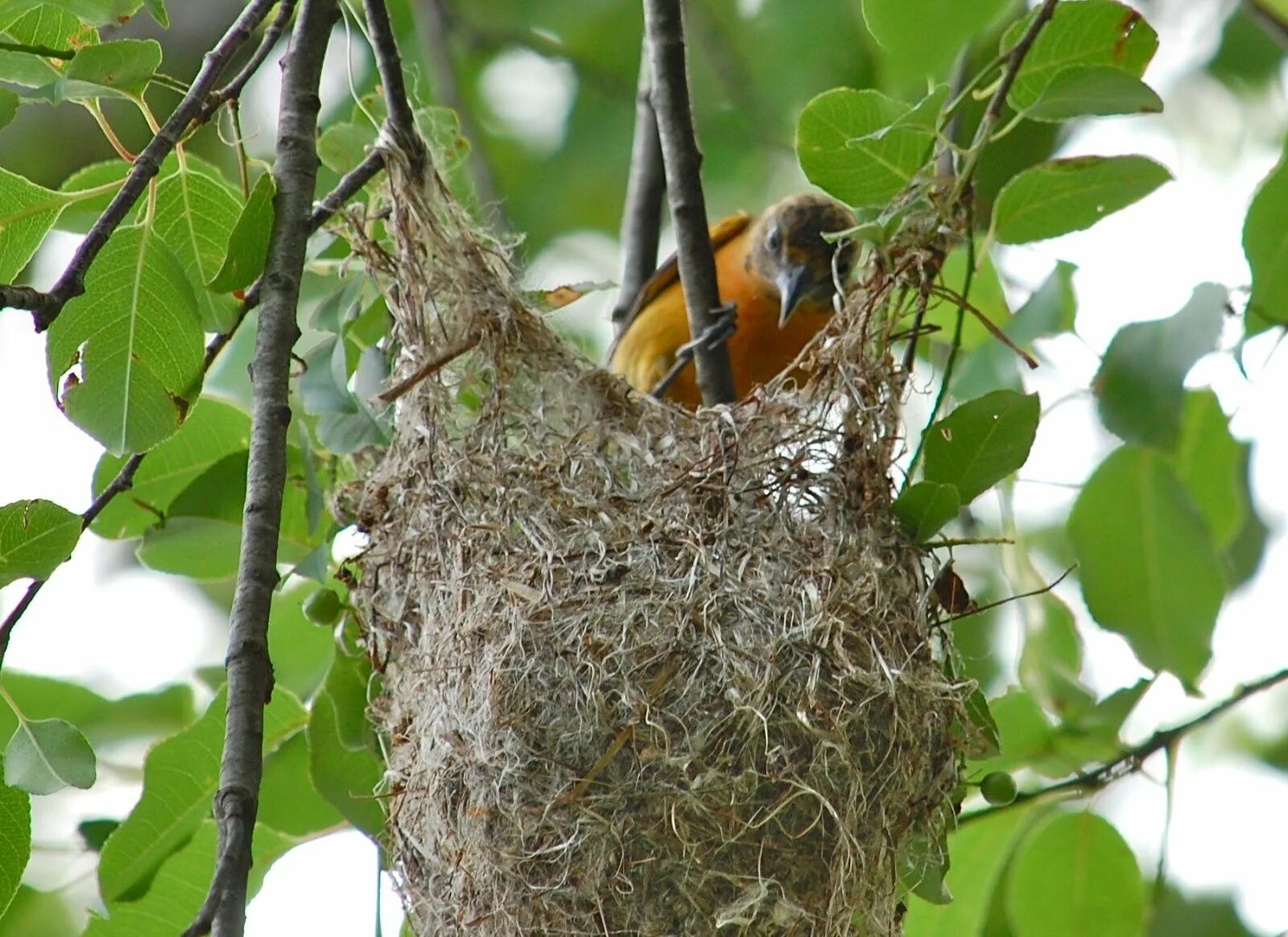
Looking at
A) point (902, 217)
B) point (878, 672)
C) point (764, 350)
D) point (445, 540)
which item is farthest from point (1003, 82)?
point (764, 350)

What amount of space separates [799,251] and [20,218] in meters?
2.20

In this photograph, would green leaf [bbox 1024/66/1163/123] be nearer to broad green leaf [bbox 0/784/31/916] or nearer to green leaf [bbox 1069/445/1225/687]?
green leaf [bbox 1069/445/1225/687]

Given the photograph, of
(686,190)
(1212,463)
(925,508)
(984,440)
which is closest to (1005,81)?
(984,440)

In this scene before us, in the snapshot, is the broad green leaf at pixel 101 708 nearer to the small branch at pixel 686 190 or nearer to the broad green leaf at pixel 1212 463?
the small branch at pixel 686 190

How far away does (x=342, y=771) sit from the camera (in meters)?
2.44

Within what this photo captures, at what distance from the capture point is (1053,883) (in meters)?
2.77

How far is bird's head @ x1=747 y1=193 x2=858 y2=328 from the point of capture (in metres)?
3.65

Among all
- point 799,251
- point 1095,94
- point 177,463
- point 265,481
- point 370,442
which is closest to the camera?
point 265,481

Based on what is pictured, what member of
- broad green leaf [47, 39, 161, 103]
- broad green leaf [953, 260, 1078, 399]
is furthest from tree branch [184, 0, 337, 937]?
broad green leaf [953, 260, 1078, 399]

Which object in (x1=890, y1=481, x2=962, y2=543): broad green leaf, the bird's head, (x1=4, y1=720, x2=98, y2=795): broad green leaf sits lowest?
(x1=4, y1=720, x2=98, y2=795): broad green leaf

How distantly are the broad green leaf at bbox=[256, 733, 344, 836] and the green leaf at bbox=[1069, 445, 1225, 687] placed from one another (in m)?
1.45

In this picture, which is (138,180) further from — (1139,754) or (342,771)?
(1139,754)

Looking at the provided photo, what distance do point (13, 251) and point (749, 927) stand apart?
141 cm

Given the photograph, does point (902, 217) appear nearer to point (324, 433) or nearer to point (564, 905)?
point (324, 433)
